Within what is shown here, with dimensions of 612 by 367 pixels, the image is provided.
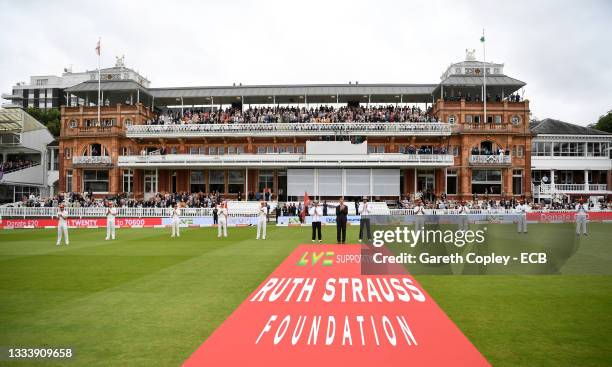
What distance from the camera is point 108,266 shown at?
13945 mm

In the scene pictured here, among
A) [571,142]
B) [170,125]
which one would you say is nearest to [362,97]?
[170,125]

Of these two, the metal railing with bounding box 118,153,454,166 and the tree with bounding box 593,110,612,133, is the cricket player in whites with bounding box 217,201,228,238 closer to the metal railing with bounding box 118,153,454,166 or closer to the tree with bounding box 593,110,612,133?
the metal railing with bounding box 118,153,454,166

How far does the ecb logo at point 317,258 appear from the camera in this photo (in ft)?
46.5

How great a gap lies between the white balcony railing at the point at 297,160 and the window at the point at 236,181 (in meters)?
3.64

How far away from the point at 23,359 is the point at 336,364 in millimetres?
4459

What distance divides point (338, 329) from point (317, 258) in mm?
8004

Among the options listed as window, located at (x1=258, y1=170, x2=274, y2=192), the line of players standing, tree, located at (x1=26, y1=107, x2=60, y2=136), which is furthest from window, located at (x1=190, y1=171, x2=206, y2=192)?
tree, located at (x1=26, y1=107, x2=60, y2=136)

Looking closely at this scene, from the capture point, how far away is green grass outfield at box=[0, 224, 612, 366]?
6348 mm

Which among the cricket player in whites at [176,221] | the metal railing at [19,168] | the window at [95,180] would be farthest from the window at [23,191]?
the cricket player in whites at [176,221]

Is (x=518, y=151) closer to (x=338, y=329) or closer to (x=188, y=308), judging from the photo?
(x=338, y=329)

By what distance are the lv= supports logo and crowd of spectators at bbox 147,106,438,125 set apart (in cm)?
3520

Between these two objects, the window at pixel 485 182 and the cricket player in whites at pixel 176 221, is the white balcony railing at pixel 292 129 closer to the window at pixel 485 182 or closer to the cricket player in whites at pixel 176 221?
the window at pixel 485 182

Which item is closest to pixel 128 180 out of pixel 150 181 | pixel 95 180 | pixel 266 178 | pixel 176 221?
pixel 150 181

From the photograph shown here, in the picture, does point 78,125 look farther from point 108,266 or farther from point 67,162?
point 108,266
